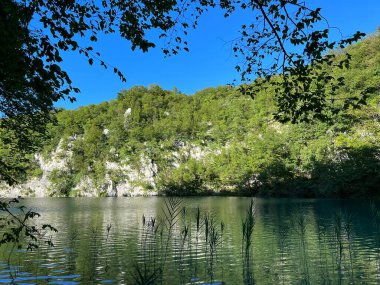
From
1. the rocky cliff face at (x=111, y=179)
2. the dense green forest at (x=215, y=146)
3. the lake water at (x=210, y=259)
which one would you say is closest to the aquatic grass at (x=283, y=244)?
the lake water at (x=210, y=259)

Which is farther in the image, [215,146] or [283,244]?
[215,146]

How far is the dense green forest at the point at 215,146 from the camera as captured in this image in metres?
66.1

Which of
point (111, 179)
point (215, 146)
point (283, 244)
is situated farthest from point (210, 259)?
point (111, 179)

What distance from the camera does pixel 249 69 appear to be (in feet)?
24.0

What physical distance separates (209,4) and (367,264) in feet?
38.8

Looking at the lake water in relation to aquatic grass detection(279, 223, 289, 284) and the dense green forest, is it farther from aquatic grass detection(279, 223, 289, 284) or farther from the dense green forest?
the dense green forest

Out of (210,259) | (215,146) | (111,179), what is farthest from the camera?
(111,179)

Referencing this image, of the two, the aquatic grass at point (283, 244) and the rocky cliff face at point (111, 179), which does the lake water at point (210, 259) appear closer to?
the aquatic grass at point (283, 244)

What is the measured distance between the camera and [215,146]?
110 metres

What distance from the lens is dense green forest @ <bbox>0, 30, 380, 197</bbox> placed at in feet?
217

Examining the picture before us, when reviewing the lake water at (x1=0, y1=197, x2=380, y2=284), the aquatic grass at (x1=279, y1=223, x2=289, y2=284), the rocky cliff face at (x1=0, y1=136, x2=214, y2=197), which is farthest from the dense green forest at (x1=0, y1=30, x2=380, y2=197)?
the lake water at (x1=0, y1=197, x2=380, y2=284)

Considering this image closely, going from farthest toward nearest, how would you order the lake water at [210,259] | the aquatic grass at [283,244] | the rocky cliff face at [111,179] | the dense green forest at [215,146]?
the rocky cliff face at [111,179] → the dense green forest at [215,146] → the aquatic grass at [283,244] → the lake water at [210,259]

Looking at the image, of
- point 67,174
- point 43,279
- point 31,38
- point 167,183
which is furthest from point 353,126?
point 67,174

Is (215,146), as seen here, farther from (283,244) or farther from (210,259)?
(210,259)
